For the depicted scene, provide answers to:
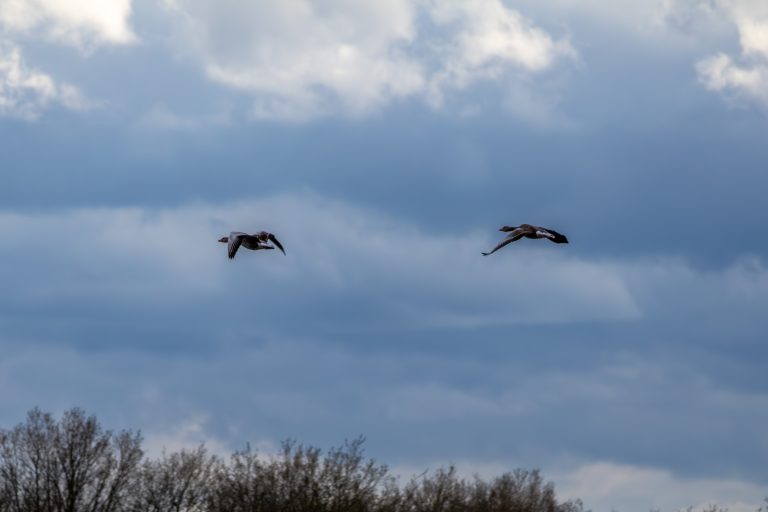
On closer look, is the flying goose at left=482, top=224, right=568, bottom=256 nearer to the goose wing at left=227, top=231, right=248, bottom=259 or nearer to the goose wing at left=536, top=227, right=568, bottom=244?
the goose wing at left=536, top=227, right=568, bottom=244

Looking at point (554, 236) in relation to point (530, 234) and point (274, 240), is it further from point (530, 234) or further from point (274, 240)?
point (274, 240)

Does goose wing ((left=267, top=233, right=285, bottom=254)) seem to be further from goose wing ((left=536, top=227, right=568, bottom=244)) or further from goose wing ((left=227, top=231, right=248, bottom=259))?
goose wing ((left=536, top=227, right=568, bottom=244))

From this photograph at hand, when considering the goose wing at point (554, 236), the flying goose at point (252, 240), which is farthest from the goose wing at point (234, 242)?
the goose wing at point (554, 236)

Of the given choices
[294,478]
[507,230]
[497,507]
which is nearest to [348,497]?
[294,478]

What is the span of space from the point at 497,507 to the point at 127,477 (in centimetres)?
2380

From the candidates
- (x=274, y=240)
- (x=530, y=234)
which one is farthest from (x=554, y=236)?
(x=274, y=240)

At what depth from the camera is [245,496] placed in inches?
3012

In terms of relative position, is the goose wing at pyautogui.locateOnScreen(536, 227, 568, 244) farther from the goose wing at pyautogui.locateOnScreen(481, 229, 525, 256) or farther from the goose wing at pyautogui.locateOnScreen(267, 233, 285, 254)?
the goose wing at pyautogui.locateOnScreen(267, 233, 285, 254)

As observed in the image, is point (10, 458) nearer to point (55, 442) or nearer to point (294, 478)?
point (55, 442)

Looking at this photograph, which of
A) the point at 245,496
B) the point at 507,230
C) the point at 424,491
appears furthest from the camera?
the point at 424,491

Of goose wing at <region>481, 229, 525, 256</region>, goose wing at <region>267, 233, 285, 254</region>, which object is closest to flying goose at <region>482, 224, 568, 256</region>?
goose wing at <region>481, 229, 525, 256</region>

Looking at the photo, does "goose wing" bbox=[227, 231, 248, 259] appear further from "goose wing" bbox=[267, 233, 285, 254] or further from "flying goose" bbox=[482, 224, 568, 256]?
"flying goose" bbox=[482, 224, 568, 256]

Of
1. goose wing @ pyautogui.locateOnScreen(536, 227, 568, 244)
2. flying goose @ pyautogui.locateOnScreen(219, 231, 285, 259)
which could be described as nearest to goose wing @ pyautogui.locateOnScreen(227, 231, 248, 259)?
flying goose @ pyautogui.locateOnScreen(219, 231, 285, 259)

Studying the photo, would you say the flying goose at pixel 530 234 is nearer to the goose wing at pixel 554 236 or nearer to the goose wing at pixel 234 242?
the goose wing at pixel 554 236
